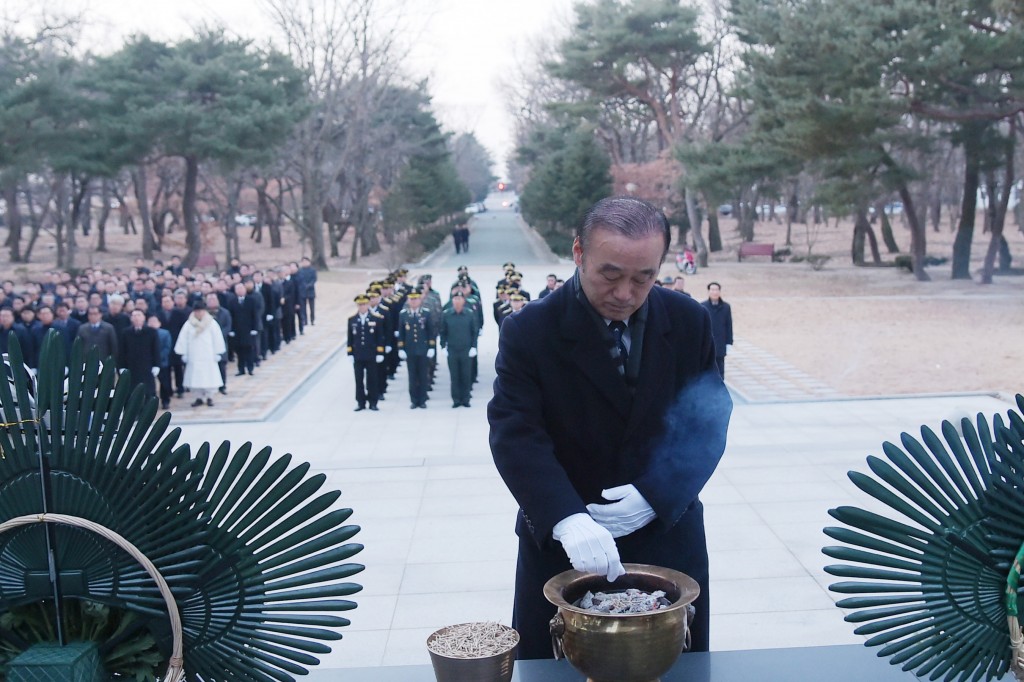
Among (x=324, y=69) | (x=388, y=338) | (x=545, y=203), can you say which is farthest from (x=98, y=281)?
(x=545, y=203)

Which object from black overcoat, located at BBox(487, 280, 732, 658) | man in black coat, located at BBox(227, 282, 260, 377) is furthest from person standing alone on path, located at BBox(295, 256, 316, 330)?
black overcoat, located at BBox(487, 280, 732, 658)

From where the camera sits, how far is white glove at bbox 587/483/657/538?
8.04 ft

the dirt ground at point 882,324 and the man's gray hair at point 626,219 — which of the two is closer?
the man's gray hair at point 626,219

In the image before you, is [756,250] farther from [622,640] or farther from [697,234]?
[622,640]

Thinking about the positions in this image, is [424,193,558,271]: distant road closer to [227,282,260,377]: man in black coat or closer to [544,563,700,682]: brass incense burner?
[227,282,260,377]: man in black coat

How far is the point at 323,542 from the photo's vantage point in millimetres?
2158

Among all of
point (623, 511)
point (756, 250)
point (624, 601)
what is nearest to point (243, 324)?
point (623, 511)

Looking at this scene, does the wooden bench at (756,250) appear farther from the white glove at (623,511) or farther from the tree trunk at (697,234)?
the white glove at (623,511)

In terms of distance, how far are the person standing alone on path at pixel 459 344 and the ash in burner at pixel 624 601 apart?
990cm

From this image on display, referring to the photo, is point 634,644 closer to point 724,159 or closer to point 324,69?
point 724,159

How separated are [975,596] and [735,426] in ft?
27.3

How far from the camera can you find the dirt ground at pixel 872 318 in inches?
524

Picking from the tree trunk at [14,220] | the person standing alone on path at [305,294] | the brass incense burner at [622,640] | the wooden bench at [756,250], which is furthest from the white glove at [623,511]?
the wooden bench at [756,250]

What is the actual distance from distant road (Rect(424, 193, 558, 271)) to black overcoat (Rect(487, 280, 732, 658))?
36156mm
